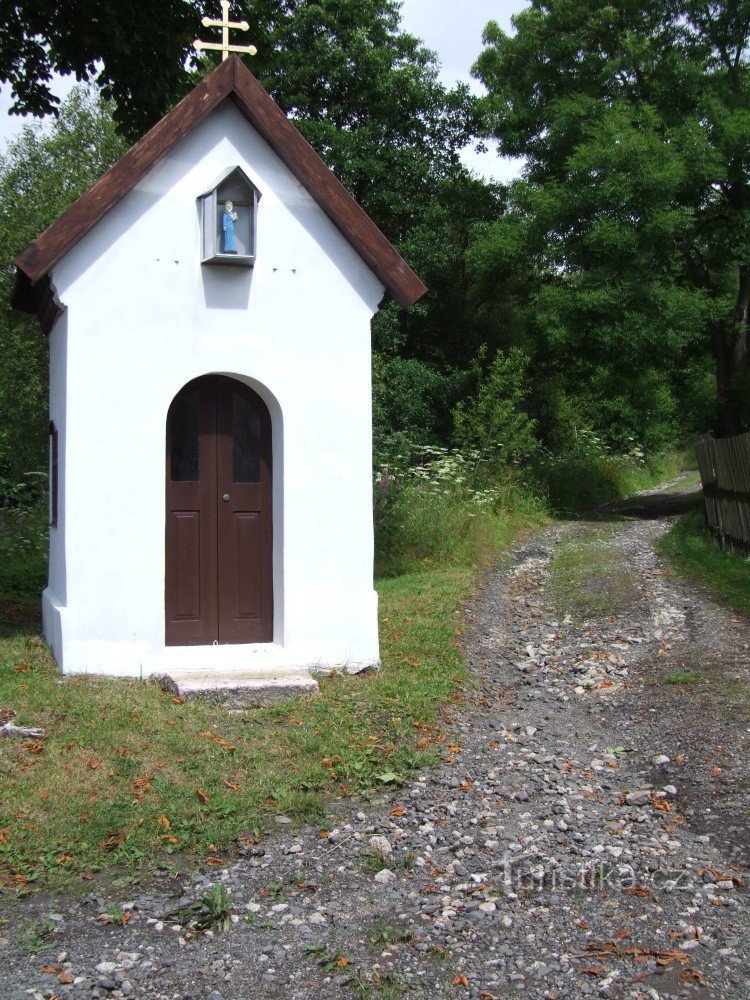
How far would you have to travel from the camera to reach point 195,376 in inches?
320

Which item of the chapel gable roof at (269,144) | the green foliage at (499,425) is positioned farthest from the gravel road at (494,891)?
the green foliage at (499,425)

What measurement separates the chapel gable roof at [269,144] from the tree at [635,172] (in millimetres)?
9571

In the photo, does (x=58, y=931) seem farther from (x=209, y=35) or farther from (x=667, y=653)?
(x=209, y=35)

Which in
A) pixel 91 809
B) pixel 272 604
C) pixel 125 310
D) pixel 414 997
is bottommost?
pixel 414 997

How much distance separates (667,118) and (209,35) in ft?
31.9

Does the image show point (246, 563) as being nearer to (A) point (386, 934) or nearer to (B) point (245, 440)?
(B) point (245, 440)

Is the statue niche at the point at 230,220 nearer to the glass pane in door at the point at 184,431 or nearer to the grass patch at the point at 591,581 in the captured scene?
the glass pane in door at the point at 184,431

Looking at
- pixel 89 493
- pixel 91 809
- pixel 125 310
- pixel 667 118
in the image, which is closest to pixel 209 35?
pixel 125 310

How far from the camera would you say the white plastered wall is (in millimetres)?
7945

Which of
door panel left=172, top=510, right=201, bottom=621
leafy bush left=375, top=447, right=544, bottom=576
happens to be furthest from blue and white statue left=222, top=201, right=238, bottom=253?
leafy bush left=375, top=447, right=544, bottom=576

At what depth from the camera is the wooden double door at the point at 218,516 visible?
8391mm

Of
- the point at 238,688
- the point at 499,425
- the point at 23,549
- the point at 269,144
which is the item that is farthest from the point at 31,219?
the point at 238,688

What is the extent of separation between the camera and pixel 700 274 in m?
20.2

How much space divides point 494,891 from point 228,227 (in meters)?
5.49
